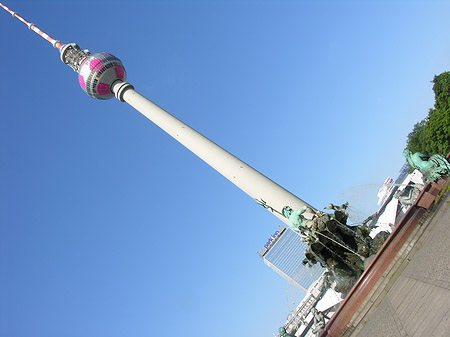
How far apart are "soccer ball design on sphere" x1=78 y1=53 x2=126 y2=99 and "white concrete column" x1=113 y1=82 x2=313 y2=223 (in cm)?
1068

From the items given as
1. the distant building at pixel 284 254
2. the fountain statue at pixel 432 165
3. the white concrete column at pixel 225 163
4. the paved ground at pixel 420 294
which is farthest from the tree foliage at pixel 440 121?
the distant building at pixel 284 254

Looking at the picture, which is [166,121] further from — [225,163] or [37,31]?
[37,31]

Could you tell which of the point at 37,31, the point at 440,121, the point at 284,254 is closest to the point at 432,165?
the point at 440,121

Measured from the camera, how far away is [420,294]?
28.0 feet

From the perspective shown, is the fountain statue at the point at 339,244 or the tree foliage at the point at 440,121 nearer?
the fountain statue at the point at 339,244

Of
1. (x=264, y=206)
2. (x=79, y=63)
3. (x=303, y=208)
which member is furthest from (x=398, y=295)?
(x=79, y=63)

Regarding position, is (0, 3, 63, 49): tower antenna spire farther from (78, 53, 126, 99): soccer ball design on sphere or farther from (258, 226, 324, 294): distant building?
(258, 226, 324, 294): distant building

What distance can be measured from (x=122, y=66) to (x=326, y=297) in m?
38.6

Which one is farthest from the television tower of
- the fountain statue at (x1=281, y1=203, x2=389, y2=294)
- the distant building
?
the distant building

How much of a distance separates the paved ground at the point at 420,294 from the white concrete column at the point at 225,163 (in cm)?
754

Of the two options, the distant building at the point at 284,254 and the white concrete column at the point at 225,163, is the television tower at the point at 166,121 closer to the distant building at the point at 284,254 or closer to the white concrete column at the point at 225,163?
the white concrete column at the point at 225,163

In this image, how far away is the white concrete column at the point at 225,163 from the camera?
19.2 metres

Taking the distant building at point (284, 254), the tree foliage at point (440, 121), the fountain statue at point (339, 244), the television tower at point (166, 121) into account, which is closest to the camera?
the fountain statue at point (339, 244)

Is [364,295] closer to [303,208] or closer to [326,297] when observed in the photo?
[303,208]
